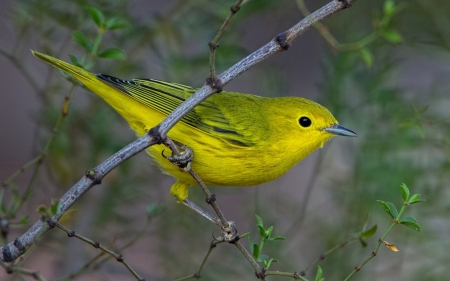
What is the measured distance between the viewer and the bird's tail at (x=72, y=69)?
2.94 m

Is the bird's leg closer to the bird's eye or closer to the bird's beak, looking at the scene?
the bird's eye

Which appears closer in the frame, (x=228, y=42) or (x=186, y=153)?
(x=186, y=153)

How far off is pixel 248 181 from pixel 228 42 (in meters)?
1.38

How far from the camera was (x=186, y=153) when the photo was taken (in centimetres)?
319

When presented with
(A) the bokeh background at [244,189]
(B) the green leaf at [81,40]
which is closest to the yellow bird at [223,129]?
(B) the green leaf at [81,40]

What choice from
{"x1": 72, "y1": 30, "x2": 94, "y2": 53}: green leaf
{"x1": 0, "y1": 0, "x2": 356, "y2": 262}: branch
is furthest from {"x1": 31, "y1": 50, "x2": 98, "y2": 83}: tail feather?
{"x1": 0, "y1": 0, "x2": 356, "y2": 262}: branch

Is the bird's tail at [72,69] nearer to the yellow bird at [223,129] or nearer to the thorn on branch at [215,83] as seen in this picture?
the yellow bird at [223,129]

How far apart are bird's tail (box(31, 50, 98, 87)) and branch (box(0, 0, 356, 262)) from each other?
852 millimetres

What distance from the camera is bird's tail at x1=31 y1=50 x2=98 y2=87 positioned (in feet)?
9.63

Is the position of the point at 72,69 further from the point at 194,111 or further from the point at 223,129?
the point at 223,129

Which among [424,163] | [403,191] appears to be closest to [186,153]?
[403,191]

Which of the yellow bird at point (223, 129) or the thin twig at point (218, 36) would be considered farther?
the yellow bird at point (223, 129)

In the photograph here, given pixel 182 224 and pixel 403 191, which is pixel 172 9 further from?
pixel 403 191

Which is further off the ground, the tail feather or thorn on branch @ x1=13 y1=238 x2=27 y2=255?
the tail feather
